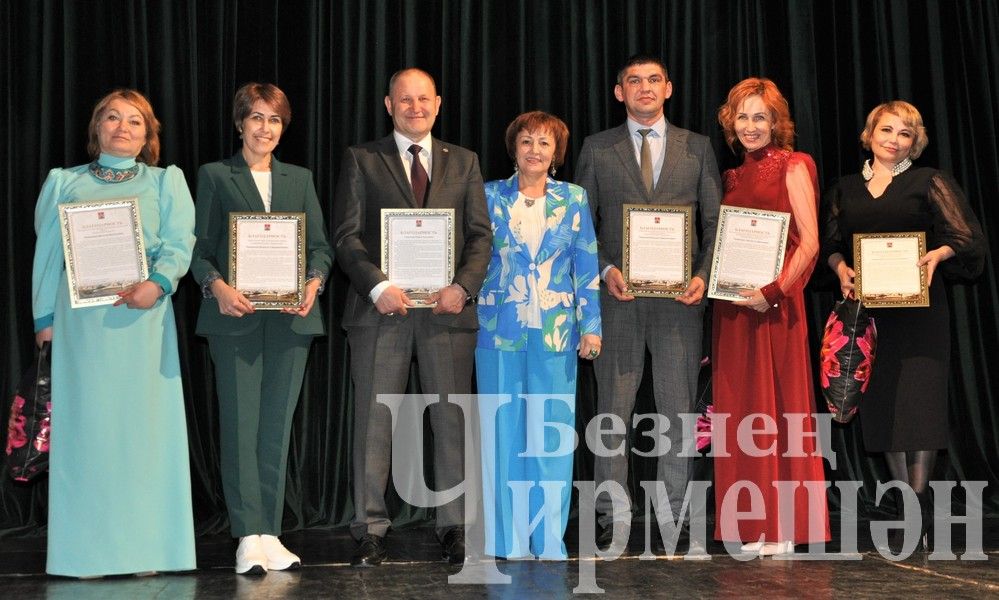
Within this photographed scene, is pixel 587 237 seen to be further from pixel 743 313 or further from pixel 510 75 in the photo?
pixel 510 75

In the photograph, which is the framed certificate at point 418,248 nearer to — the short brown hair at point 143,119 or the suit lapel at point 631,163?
the suit lapel at point 631,163

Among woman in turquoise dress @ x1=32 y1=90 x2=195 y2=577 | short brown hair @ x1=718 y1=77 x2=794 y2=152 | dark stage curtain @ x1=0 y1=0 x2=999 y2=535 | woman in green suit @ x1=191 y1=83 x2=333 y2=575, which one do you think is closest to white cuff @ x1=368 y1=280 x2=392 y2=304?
woman in green suit @ x1=191 y1=83 x2=333 y2=575

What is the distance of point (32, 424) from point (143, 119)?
3.90 feet

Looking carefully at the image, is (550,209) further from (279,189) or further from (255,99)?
(255,99)

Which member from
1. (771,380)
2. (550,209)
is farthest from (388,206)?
(771,380)

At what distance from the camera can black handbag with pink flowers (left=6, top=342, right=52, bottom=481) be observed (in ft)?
12.8

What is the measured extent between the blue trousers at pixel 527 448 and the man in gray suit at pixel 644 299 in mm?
275

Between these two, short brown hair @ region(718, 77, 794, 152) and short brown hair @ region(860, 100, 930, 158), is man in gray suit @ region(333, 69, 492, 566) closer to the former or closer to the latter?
short brown hair @ region(718, 77, 794, 152)

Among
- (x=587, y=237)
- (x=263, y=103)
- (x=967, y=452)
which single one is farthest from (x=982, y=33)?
(x=263, y=103)

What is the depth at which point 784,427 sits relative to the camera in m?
4.29

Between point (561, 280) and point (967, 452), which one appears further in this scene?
point (967, 452)

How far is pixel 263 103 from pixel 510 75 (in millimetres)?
1678

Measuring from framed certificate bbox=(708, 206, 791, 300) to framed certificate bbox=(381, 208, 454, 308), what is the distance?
1.08 meters

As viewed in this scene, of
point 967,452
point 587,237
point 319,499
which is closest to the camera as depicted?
point 587,237
